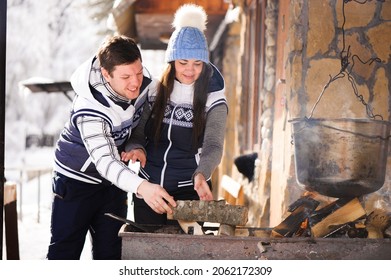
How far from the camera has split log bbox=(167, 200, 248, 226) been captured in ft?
9.20

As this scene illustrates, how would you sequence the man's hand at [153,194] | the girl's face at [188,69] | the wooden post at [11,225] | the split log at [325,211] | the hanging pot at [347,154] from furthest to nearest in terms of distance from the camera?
the wooden post at [11,225] → the hanging pot at [347,154] → the girl's face at [188,69] → the split log at [325,211] → the man's hand at [153,194]

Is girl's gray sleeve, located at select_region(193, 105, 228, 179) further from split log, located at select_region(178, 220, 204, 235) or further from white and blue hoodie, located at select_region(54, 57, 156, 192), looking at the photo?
white and blue hoodie, located at select_region(54, 57, 156, 192)

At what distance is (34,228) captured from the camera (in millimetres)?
6633

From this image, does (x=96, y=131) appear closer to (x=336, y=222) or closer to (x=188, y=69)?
(x=188, y=69)

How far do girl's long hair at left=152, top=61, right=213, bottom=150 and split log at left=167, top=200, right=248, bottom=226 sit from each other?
358mm

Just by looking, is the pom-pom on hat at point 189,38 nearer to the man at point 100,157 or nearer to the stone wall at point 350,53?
the man at point 100,157

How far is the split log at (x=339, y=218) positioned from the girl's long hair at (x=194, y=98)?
659mm

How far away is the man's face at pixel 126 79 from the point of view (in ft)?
9.02

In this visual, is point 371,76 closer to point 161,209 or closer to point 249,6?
point 161,209

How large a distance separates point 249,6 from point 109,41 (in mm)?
3824

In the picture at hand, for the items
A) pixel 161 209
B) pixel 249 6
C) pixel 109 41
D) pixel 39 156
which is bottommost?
pixel 39 156

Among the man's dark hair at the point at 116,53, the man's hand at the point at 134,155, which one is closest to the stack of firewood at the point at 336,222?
the man's hand at the point at 134,155

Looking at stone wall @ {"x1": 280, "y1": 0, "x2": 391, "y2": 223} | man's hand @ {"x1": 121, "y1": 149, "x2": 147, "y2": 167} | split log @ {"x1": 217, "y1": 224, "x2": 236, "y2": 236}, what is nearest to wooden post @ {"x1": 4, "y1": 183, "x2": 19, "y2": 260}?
man's hand @ {"x1": 121, "y1": 149, "x2": 147, "y2": 167}

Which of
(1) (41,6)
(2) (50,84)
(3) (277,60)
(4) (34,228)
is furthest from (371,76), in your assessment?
(1) (41,6)
